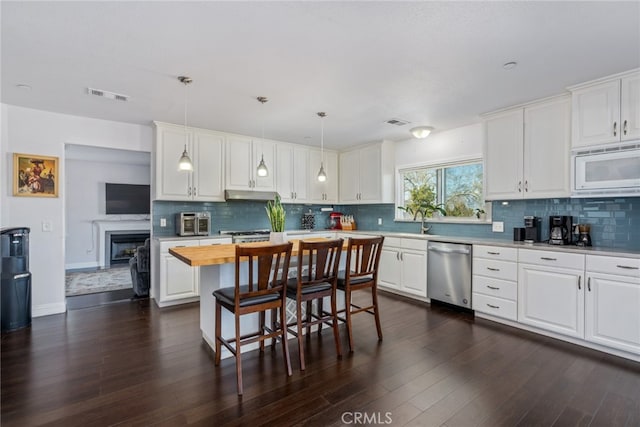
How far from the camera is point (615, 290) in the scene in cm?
263

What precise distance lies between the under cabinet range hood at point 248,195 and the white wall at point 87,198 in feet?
10.2

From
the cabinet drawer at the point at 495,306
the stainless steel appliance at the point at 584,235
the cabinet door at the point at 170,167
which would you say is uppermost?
the cabinet door at the point at 170,167

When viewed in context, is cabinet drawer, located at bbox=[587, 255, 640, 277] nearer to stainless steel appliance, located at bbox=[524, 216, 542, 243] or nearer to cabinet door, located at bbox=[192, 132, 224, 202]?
stainless steel appliance, located at bbox=[524, 216, 542, 243]

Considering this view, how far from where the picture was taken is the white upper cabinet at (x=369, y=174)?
5.25m

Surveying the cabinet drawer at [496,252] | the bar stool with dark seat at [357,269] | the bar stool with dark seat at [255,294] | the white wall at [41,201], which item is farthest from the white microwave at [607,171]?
the white wall at [41,201]

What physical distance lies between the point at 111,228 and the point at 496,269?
24.9 ft

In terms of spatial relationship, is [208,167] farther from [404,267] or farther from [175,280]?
[404,267]

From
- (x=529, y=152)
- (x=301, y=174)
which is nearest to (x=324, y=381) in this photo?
(x=529, y=152)

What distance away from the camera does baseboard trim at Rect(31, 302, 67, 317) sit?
142 inches

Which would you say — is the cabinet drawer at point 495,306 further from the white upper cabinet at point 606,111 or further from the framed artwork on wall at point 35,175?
the framed artwork on wall at point 35,175

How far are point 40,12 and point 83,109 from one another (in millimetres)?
2080

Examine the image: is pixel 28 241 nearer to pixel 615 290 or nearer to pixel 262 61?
pixel 262 61

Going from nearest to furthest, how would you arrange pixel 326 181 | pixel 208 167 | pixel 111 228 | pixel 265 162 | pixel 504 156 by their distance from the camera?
pixel 504 156 < pixel 208 167 < pixel 265 162 < pixel 326 181 < pixel 111 228

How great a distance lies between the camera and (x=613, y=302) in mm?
2645
